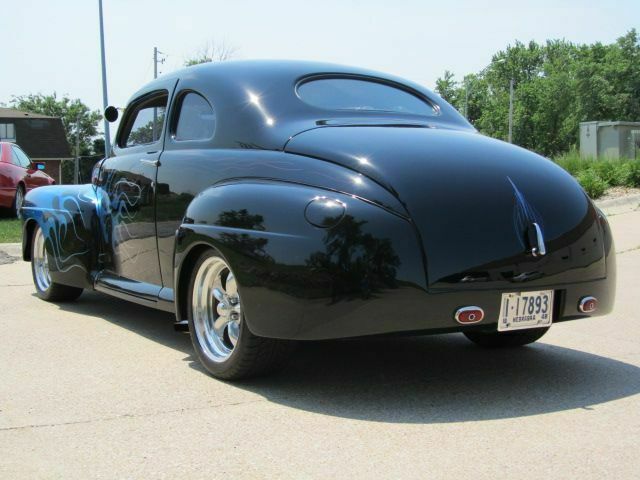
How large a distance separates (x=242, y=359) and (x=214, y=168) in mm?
1055

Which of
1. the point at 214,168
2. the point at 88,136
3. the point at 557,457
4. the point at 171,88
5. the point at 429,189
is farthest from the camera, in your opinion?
the point at 88,136

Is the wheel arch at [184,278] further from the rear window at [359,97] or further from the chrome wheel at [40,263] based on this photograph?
the chrome wheel at [40,263]

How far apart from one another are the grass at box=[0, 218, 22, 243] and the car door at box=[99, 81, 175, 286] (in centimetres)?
584

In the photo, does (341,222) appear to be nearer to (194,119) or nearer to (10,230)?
(194,119)

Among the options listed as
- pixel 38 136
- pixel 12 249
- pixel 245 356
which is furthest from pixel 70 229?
pixel 38 136

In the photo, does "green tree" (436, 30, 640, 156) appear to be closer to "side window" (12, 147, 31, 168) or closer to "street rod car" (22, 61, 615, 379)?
"side window" (12, 147, 31, 168)

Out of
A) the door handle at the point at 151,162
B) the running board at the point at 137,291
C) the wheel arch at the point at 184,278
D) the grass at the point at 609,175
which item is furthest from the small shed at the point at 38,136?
the wheel arch at the point at 184,278

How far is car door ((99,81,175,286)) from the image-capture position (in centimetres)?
507

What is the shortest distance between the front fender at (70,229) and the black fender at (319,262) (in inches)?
93.8

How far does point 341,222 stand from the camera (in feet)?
11.8

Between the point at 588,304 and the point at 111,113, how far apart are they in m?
3.85

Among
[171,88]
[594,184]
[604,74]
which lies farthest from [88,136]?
[171,88]

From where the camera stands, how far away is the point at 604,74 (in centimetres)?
8081

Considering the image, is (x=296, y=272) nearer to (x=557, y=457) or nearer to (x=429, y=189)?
(x=429, y=189)
